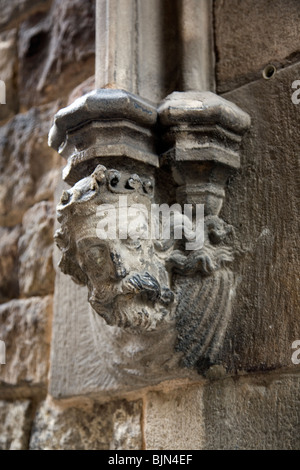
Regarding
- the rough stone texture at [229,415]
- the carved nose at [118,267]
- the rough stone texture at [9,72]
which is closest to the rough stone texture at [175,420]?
the rough stone texture at [229,415]

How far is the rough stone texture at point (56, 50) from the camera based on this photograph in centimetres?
204

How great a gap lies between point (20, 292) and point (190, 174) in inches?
34.9

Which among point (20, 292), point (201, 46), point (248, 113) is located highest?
point (201, 46)

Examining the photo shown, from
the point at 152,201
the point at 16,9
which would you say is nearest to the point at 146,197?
the point at 152,201

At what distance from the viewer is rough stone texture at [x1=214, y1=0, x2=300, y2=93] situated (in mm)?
1492

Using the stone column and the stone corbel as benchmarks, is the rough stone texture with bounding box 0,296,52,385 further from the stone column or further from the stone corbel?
the stone corbel

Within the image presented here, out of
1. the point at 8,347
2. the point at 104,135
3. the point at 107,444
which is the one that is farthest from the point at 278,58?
the point at 8,347

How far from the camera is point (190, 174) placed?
1473 millimetres

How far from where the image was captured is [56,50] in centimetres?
214

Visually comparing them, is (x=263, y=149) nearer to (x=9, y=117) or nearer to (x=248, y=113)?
(x=248, y=113)

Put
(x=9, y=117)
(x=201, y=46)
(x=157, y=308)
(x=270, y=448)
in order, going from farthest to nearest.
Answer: (x=9, y=117)
(x=201, y=46)
(x=157, y=308)
(x=270, y=448)

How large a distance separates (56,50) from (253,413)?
1.43 metres

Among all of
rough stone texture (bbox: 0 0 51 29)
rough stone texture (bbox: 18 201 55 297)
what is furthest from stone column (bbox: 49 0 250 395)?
rough stone texture (bbox: 0 0 51 29)

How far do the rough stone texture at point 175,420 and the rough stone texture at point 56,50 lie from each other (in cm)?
109
